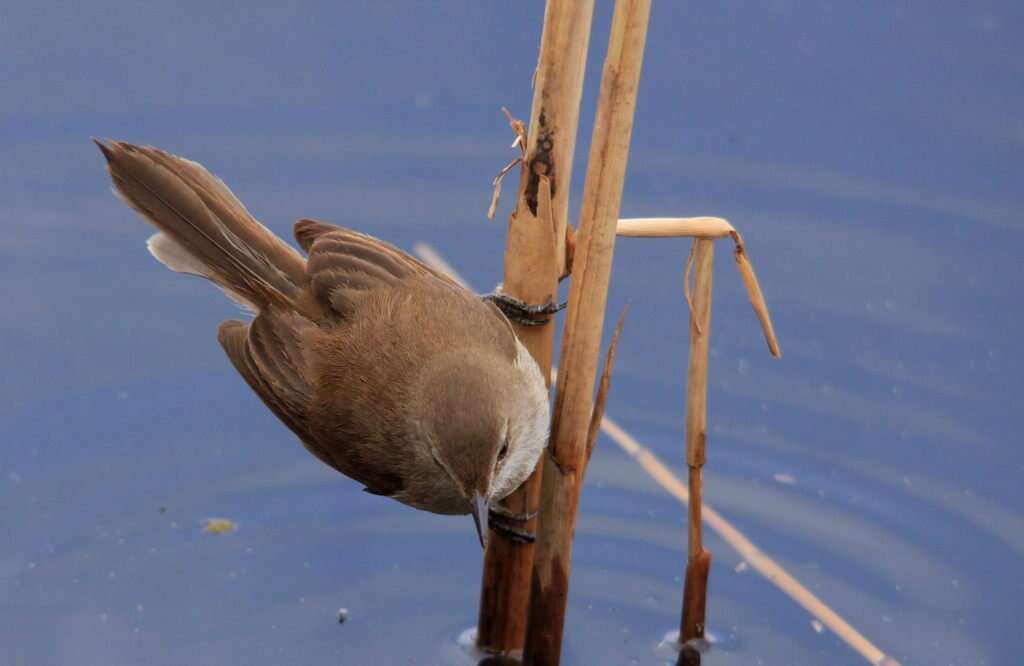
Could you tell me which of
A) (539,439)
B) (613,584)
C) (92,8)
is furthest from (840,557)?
(92,8)

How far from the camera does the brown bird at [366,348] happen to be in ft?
13.2

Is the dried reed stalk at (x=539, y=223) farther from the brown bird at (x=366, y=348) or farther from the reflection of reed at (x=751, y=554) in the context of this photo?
the reflection of reed at (x=751, y=554)

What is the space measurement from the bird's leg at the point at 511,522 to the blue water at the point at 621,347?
1.81 feet

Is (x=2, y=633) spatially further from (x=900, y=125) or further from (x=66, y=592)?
(x=900, y=125)

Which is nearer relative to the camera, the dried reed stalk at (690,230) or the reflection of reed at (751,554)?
the dried reed stalk at (690,230)

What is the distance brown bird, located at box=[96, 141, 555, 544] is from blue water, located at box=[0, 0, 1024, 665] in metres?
0.78

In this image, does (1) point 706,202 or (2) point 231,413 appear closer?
(2) point 231,413

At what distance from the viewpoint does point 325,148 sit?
6.29m

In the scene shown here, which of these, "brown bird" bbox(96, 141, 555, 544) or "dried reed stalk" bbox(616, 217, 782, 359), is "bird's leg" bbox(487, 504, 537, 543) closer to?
"brown bird" bbox(96, 141, 555, 544)

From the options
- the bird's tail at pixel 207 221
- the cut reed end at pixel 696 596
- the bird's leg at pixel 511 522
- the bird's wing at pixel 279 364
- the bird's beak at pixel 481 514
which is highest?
the bird's tail at pixel 207 221

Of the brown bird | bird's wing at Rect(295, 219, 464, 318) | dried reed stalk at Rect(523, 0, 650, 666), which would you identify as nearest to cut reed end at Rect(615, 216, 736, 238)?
dried reed stalk at Rect(523, 0, 650, 666)

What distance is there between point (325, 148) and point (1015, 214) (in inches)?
98.2

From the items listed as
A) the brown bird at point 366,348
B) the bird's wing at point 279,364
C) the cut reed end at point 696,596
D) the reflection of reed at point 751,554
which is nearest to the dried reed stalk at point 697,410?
the cut reed end at point 696,596

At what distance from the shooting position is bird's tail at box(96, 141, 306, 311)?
4383 mm
